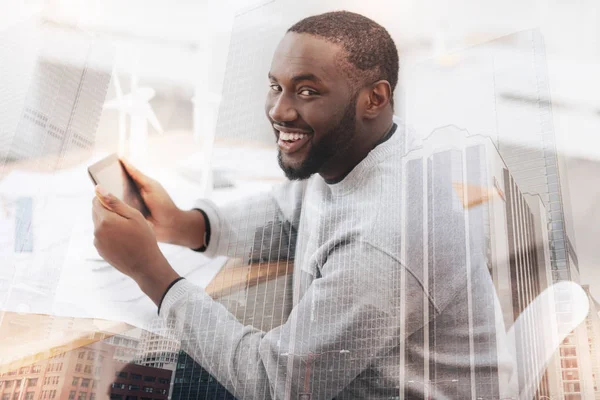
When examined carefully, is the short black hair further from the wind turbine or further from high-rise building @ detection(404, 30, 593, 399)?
the wind turbine

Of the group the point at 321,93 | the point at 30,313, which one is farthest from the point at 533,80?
the point at 30,313

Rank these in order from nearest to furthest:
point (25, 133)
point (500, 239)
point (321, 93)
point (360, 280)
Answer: point (500, 239)
point (360, 280)
point (321, 93)
point (25, 133)

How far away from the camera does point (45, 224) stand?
7.20ft

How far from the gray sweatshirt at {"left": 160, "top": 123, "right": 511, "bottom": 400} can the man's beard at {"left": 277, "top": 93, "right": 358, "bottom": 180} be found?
0.05 metres

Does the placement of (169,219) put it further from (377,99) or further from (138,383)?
(377,99)

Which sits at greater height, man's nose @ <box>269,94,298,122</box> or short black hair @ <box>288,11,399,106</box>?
short black hair @ <box>288,11,399,106</box>

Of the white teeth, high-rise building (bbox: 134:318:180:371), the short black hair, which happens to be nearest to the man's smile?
the white teeth

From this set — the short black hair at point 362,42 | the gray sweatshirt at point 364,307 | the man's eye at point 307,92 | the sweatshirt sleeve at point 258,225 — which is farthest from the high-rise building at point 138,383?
the short black hair at point 362,42

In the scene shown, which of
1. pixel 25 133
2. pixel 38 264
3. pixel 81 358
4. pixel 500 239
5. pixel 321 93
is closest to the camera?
pixel 500 239

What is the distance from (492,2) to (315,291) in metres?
0.98

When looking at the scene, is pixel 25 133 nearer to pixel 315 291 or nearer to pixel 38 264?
pixel 38 264

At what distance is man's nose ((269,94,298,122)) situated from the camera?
1.82 metres

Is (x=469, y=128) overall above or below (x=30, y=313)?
above

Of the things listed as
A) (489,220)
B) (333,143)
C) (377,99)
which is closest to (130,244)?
(333,143)
